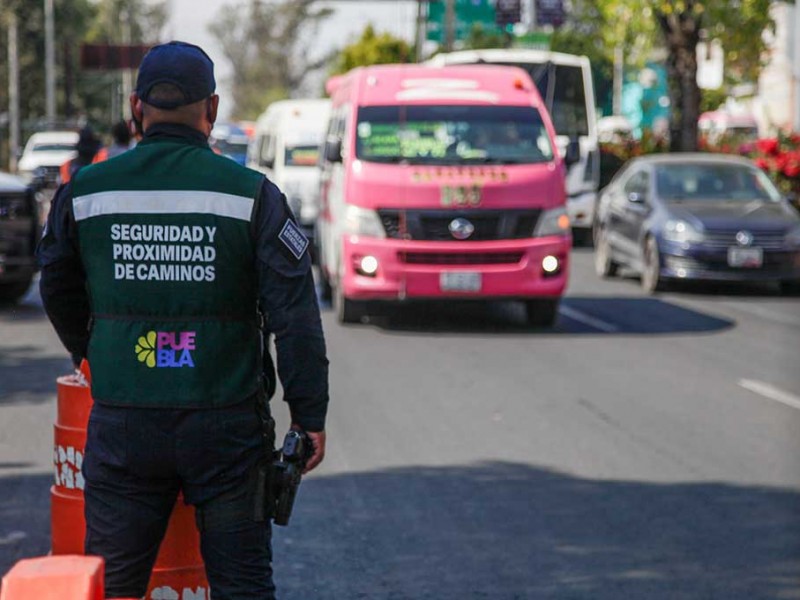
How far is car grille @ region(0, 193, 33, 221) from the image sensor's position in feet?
Answer: 50.5

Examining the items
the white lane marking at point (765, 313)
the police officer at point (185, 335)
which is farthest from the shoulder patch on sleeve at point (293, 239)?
the white lane marking at point (765, 313)

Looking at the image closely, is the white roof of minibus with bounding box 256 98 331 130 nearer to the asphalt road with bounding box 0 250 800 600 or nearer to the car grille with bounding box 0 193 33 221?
the car grille with bounding box 0 193 33 221

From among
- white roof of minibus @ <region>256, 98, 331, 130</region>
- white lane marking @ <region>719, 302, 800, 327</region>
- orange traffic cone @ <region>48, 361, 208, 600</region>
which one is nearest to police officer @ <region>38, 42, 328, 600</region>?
orange traffic cone @ <region>48, 361, 208, 600</region>

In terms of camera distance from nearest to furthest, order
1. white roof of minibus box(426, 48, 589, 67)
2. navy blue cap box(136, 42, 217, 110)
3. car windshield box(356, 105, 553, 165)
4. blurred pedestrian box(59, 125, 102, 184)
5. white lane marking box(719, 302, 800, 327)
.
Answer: navy blue cap box(136, 42, 217, 110) → car windshield box(356, 105, 553, 165) → blurred pedestrian box(59, 125, 102, 184) → white lane marking box(719, 302, 800, 327) → white roof of minibus box(426, 48, 589, 67)

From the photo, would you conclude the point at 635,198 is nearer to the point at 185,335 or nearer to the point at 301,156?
the point at 301,156

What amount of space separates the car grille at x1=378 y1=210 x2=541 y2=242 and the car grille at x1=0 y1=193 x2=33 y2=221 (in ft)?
12.2

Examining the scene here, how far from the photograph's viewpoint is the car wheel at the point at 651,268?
1786cm

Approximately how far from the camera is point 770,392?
Result: 11.1 meters

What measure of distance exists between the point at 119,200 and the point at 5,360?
8692 mm

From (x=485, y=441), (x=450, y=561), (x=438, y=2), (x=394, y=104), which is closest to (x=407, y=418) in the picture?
(x=485, y=441)

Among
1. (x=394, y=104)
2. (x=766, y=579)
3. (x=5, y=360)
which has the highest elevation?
(x=394, y=104)

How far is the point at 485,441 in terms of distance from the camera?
9.13 metres

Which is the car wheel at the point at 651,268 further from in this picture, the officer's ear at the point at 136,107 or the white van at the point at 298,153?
the officer's ear at the point at 136,107

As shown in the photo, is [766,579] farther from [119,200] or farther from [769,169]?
[769,169]
